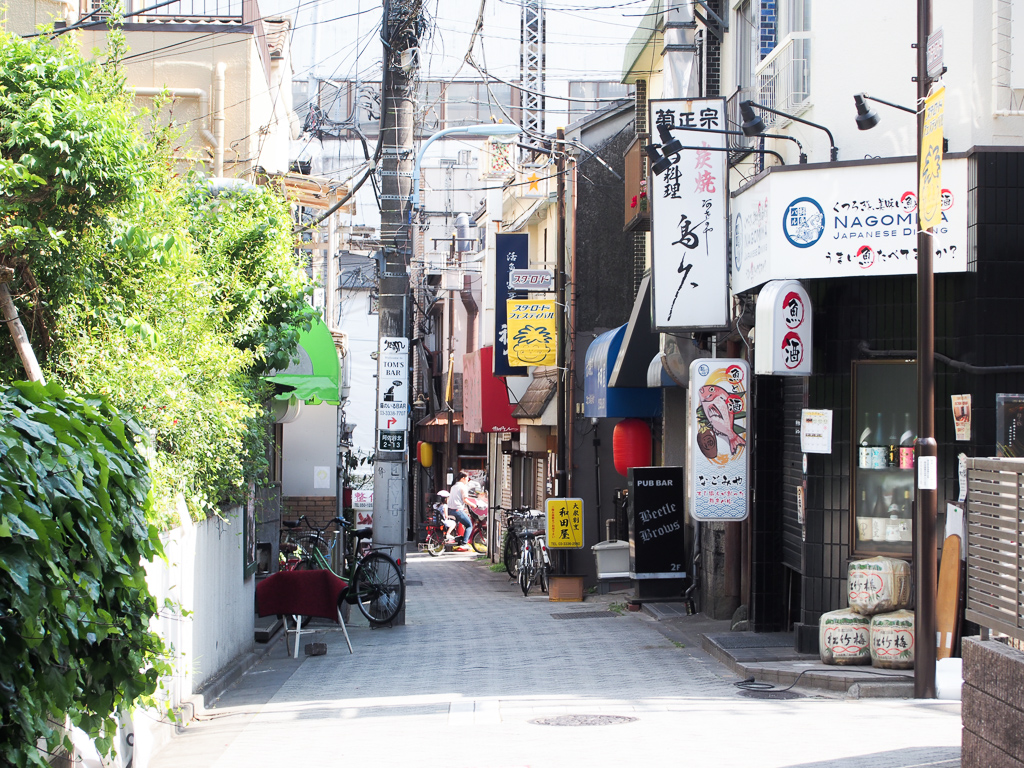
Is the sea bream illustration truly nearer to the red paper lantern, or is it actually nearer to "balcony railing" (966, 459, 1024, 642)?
the red paper lantern

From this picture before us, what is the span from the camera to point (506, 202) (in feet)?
113

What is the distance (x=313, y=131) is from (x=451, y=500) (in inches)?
616

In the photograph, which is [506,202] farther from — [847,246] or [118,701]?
[118,701]

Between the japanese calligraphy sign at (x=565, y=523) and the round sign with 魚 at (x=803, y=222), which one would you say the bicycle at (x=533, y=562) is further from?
the round sign with 魚 at (x=803, y=222)

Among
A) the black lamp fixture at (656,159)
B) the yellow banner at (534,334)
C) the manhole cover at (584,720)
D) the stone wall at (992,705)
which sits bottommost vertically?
the manhole cover at (584,720)

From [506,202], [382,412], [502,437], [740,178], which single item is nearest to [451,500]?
[502,437]

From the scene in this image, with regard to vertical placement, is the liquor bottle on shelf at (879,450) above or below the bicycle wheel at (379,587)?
above

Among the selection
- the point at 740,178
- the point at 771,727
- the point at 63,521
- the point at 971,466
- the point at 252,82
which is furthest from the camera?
the point at 252,82

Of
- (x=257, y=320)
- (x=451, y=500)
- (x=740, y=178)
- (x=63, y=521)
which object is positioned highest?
(x=740, y=178)

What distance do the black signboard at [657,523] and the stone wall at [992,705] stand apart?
11974mm

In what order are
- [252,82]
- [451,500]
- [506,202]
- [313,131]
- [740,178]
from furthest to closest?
[451,500] → [506,202] → [313,131] → [252,82] → [740,178]

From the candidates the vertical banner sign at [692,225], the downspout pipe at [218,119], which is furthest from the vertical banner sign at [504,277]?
the vertical banner sign at [692,225]

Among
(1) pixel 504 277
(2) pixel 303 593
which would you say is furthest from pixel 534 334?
(2) pixel 303 593

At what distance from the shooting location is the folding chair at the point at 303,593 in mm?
13242
